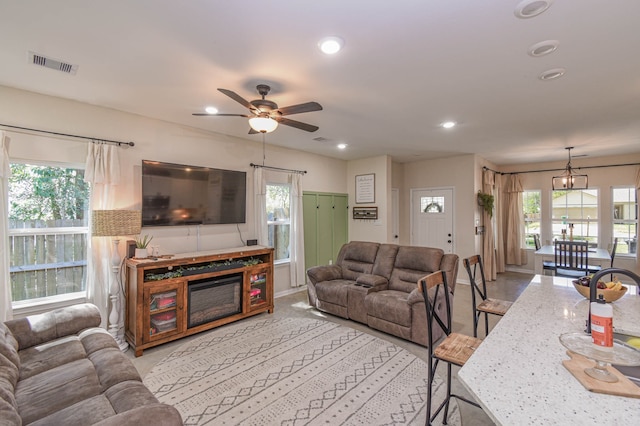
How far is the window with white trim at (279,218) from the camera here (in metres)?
5.26

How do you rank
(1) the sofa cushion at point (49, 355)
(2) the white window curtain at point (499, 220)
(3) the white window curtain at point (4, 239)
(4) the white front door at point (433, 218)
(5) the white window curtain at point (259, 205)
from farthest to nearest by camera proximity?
(2) the white window curtain at point (499, 220) → (4) the white front door at point (433, 218) → (5) the white window curtain at point (259, 205) → (3) the white window curtain at point (4, 239) → (1) the sofa cushion at point (49, 355)

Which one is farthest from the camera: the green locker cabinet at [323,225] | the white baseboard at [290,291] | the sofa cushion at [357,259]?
the green locker cabinet at [323,225]

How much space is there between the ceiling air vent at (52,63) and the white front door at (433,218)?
6154 mm

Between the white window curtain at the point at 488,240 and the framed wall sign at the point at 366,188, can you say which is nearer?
the framed wall sign at the point at 366,188

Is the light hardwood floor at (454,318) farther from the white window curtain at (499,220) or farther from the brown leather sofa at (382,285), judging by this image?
the white window curtain at (499,220)

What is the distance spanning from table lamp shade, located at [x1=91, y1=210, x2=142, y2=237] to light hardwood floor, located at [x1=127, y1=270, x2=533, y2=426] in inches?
51.9

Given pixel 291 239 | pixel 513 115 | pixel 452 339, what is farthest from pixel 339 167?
pixel 452 339

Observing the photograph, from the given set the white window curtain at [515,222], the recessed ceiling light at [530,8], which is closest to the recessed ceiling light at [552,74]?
the recessed ceiling light at [530,8]

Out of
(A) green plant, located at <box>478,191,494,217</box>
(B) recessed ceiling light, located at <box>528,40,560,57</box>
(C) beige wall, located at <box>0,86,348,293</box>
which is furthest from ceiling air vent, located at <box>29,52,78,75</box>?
(A) green plant, located at <box>478,191,494,217</box>

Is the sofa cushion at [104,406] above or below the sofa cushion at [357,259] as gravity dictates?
below

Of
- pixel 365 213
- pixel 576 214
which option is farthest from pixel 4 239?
pixel 576 214

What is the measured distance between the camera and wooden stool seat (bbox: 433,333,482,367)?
179cm

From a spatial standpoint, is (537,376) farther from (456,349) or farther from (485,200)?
(485,200)

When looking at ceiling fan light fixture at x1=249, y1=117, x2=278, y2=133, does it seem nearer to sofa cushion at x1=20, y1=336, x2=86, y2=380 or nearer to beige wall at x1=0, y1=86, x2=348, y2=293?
beige wall at x1=0, y1=86, x2=348, y2=293
